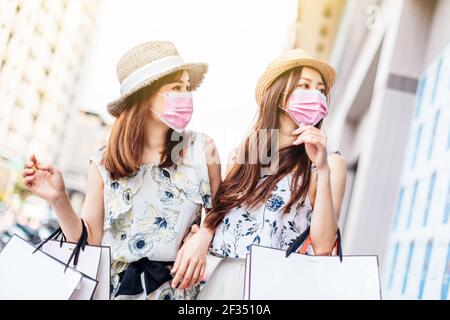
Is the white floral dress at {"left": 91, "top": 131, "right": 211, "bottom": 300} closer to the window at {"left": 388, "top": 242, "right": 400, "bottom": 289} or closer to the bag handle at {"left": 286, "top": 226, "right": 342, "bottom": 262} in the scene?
the bag handle at {"left": 286, "top": 226, "right": 342, "bottom": 262}

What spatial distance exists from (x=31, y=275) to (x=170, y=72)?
1.79ft

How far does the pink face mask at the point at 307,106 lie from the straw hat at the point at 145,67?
10.3 inches

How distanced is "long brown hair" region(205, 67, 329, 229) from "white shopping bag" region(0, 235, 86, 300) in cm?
33

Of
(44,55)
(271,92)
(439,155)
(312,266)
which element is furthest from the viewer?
(439,155)

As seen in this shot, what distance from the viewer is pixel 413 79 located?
264 cm

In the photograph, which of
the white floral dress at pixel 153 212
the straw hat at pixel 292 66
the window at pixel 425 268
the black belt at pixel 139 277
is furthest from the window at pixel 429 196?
the black belt at pixel 139 277

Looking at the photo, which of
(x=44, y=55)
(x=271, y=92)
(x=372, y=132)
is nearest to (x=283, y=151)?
(x=271, y=92)

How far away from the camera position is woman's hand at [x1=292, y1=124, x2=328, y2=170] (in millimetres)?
1234

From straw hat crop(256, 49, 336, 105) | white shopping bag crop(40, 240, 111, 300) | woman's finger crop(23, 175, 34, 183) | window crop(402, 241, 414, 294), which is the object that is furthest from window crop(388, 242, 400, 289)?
woman's finger crop(23, 175, 34, 183)

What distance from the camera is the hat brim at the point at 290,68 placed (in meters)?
1.37

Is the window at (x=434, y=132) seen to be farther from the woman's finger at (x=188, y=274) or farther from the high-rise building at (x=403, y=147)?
the woman's finger at (x=188, y=274)
